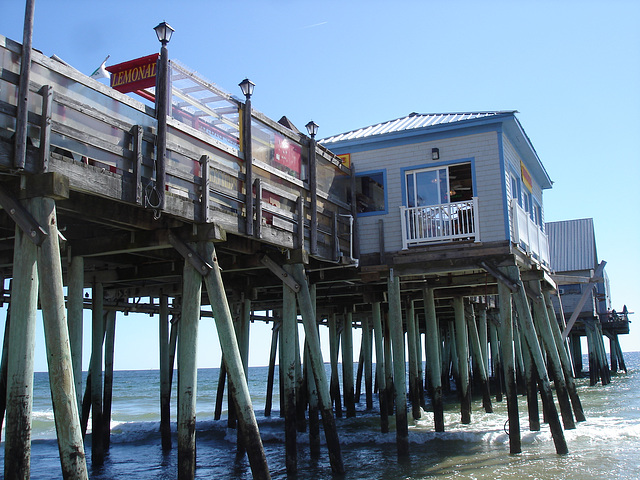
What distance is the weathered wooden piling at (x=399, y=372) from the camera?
1317 centimetres

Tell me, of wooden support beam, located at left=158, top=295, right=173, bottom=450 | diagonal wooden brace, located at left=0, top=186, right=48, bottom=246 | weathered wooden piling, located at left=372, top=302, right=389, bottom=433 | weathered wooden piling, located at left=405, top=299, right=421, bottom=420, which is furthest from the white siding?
diagonal wooden brace, located at left=0, top=186, right=48, bottom=246

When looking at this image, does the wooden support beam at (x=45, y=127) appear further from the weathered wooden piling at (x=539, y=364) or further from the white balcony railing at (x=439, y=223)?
the weathered wooden piling at (x=539, y=364)

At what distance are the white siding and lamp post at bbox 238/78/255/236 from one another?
451 cm

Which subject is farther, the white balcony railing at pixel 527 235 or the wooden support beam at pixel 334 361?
the wooden support beam at pixel 334 361

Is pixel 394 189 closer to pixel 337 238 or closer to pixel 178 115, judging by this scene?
pixel 337 238

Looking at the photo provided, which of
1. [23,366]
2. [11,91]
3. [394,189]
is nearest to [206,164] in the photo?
[11,91]

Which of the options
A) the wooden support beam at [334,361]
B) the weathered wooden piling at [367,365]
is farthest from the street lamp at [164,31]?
the weathered wooden piling at [367,365]

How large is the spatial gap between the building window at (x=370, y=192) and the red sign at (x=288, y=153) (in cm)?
263

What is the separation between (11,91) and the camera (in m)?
6.96

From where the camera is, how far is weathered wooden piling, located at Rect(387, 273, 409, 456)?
43.2 ft

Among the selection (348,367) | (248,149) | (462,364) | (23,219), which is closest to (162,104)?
(248,149)

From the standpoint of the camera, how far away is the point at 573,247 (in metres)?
37.8

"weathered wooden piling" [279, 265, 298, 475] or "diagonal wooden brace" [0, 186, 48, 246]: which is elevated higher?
"diagonal wooden brace" [0, 186, 48, 246]

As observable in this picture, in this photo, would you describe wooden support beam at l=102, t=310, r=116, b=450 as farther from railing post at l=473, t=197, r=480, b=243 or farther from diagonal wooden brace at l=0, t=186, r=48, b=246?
railing post at l=473, t=197, r=480, b=243
